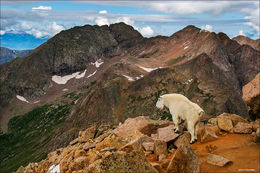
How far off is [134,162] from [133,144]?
4.59 metres

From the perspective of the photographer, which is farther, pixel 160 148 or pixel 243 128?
pixel 243 128

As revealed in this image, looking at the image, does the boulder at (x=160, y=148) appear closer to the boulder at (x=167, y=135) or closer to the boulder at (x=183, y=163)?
the boulder at (x=167, y=135)

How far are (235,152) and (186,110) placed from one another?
166 inches

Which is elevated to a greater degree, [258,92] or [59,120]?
[258,92]

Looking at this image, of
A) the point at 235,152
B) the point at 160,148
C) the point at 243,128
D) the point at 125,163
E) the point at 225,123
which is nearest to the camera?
the point at 125,163

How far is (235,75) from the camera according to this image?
18125 cm

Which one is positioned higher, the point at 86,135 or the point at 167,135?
the point at 167,135

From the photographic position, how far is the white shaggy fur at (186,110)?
14672mm

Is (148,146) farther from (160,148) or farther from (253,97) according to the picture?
(253,97)

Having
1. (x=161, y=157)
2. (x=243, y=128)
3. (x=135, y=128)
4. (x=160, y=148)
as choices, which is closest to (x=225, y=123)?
(x=243, y=128)

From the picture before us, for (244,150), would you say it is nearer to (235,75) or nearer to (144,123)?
(144,123)

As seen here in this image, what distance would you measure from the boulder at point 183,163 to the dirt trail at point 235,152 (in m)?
0.57

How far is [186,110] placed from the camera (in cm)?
1514

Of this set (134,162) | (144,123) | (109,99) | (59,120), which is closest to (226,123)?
(144,123)
